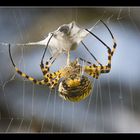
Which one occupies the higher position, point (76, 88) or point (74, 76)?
point (74, 76)

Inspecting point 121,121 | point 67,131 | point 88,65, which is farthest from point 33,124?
point 88,65

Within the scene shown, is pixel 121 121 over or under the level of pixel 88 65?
under

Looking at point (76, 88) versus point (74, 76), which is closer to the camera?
point (76, 88)

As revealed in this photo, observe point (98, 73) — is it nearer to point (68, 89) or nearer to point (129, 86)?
point (68, 89)
